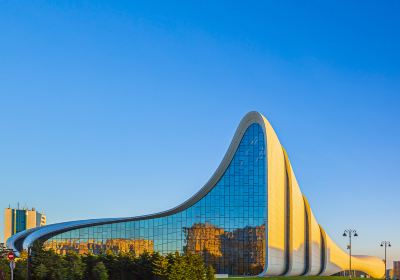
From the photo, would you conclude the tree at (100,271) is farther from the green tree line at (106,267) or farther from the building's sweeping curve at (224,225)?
the building's sweeping curve at (224,225)

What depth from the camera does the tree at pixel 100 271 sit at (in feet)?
131

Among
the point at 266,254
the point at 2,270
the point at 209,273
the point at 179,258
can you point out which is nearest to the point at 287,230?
the point at 266,254

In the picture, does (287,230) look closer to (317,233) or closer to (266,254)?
(266,254)

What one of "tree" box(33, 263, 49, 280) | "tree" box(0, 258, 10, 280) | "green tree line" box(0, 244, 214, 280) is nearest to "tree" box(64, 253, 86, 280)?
"green tree line" box(0, 244, 214, 280)

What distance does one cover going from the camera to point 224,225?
5428cm

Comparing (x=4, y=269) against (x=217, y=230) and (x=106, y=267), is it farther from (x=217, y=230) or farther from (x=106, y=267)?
(x=217, y=230)

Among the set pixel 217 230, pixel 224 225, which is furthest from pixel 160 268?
pixel 224 225

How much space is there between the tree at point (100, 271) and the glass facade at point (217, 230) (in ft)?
42.4

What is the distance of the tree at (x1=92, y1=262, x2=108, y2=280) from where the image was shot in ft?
131

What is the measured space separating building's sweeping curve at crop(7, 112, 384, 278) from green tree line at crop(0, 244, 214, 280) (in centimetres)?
943

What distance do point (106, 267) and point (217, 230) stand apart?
1411 centimetres

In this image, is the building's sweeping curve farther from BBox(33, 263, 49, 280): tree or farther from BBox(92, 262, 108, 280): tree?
BBox(33, 263, 49, 280): tree

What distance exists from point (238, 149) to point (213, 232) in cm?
815

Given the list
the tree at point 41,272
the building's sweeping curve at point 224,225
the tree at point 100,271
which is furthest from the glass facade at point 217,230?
the tree at point 41,272
